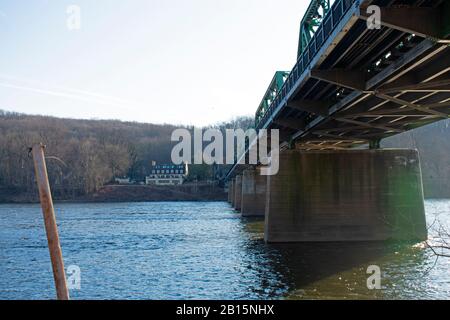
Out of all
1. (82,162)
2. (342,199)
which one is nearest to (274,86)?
(342,199)

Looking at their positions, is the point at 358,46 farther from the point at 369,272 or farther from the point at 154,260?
the point at 154,260

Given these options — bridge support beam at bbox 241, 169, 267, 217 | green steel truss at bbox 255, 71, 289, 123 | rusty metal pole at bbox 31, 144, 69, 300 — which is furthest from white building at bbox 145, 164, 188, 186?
rusty metal pole at bbox 31, 144, 69, 300

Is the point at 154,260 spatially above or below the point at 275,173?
below

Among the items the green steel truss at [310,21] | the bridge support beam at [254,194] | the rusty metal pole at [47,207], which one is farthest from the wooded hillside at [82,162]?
the rusty metal pole at [47,207]

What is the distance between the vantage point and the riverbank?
428 ft

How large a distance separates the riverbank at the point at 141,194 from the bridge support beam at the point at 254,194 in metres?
65.0

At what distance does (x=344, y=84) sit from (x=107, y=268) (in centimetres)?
1452

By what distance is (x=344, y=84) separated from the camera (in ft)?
63.3

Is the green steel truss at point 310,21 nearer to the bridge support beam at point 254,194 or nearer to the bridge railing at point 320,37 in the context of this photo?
the bridge railing at point 320,37

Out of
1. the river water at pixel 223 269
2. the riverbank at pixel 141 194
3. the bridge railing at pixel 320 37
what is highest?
the bridge railing at pixel 320 37

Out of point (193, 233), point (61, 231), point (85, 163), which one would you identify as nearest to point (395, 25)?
point (193, 233)

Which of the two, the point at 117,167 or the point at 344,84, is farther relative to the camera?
the point at 117,167

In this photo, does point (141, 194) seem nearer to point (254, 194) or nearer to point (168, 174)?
point (168, 174)

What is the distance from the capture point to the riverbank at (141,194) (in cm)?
13050
